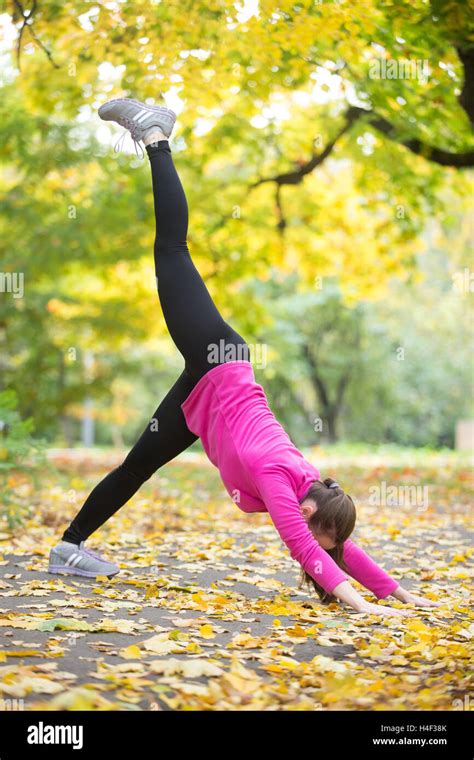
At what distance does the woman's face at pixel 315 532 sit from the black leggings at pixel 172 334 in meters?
0.77

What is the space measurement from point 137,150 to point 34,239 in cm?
790

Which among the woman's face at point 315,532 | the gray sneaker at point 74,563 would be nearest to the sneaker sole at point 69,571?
the gray sneaker at point 74,563

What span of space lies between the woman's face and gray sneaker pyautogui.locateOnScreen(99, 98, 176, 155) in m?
2.08

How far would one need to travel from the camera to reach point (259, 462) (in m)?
3.99

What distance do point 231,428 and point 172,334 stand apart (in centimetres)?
55

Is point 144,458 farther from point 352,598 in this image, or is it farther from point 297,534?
point 352,598

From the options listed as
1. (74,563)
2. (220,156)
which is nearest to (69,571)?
A: (74,563)

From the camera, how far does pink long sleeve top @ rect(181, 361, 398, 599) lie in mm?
3893

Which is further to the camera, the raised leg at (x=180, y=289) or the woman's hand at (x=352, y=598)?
the raised leg at (x=180, y=289)

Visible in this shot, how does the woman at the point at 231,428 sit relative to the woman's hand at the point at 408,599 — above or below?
above

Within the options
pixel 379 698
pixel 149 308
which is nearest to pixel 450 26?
pixel 379 698

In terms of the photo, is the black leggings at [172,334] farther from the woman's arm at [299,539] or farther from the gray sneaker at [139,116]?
the woman's arm at [299,539]

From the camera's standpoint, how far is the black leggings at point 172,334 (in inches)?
167

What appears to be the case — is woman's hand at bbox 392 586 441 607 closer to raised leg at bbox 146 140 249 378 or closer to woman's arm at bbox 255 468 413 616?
woman's arm at bbox 255 468 413 616
